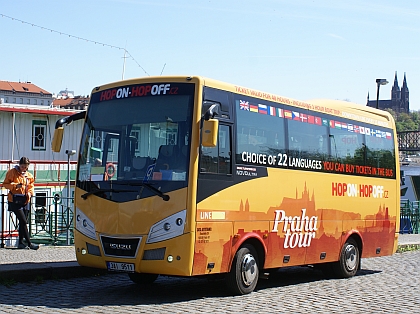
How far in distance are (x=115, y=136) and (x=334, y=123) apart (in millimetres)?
5462

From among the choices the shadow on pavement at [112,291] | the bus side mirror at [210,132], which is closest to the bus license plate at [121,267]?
the shadow on pavement at [112,291]

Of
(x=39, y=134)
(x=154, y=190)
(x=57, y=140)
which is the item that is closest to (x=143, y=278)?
(x=154, y=190)

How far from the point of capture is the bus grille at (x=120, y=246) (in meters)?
10.7

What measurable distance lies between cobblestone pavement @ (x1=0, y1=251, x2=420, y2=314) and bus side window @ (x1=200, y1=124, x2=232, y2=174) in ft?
6.55

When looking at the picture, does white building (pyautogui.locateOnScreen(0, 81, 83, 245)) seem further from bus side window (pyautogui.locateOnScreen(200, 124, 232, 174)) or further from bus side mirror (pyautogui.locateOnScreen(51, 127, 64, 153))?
bus side window (pyautogui.locateOnScreen(200, 124, 232, 174))

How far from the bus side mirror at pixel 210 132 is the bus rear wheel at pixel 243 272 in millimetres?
2163

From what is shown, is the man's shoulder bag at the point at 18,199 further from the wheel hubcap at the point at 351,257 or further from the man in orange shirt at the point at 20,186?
the wheel hubcap at the point at 351,257

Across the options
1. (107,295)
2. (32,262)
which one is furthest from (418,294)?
(32,262)

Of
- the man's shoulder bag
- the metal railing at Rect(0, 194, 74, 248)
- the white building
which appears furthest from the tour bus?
the white building

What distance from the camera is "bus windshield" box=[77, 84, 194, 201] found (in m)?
10.7

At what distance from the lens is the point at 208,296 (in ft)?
37.4

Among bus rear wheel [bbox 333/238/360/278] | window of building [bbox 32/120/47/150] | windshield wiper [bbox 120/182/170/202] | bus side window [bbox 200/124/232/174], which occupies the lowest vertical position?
bus rear wheel [bbox 333/238/360/278]

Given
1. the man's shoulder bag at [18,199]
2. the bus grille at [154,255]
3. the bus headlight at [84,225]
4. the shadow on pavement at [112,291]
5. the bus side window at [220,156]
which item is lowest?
the shadow on pavement at [112,291]

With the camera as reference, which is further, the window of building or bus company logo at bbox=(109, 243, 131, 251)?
the window of building
